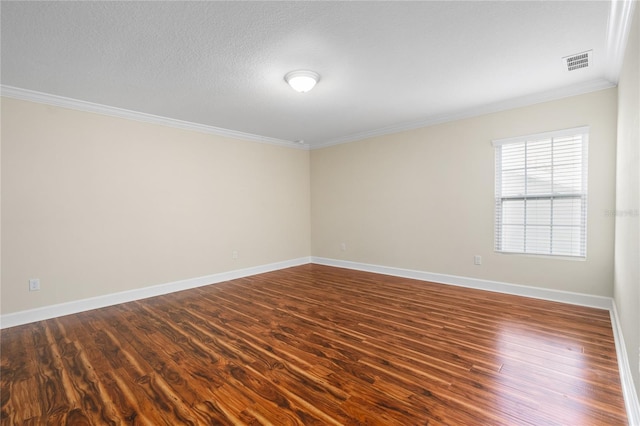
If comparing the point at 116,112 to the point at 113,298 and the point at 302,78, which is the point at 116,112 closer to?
the point at 113,298

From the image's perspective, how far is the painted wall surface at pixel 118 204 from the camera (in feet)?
10.9

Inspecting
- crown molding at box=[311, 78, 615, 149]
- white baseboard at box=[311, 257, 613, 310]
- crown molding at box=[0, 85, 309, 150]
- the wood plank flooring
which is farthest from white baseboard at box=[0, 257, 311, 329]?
crown molding at box=[311, 78, 615, 149]

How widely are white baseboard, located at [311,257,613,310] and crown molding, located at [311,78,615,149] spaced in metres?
2.40

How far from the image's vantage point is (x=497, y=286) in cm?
412

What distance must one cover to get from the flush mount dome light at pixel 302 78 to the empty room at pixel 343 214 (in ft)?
0.10

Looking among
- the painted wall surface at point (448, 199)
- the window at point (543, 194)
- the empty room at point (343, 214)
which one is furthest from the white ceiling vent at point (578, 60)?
the window at point (543, 194)

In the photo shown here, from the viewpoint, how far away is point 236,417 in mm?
1722

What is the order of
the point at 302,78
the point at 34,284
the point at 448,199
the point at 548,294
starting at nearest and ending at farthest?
1. the point at 302,78
2. the point at 34,284
3. the point at 548,294
4. the point at 448,199

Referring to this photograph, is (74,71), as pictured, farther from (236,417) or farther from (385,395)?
(385,395)

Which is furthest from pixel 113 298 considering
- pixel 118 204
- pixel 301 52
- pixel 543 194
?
pixel 543 194

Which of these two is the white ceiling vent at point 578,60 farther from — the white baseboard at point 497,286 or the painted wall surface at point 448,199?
the white baseboard at point 497,286

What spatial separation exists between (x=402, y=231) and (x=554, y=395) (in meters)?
3.35

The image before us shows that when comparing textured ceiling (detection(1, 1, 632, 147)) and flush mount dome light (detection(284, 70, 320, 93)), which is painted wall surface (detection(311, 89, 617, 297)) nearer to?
textured ceiling (detection(1, 1, 632, 147))

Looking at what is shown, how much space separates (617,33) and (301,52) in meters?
2.54
